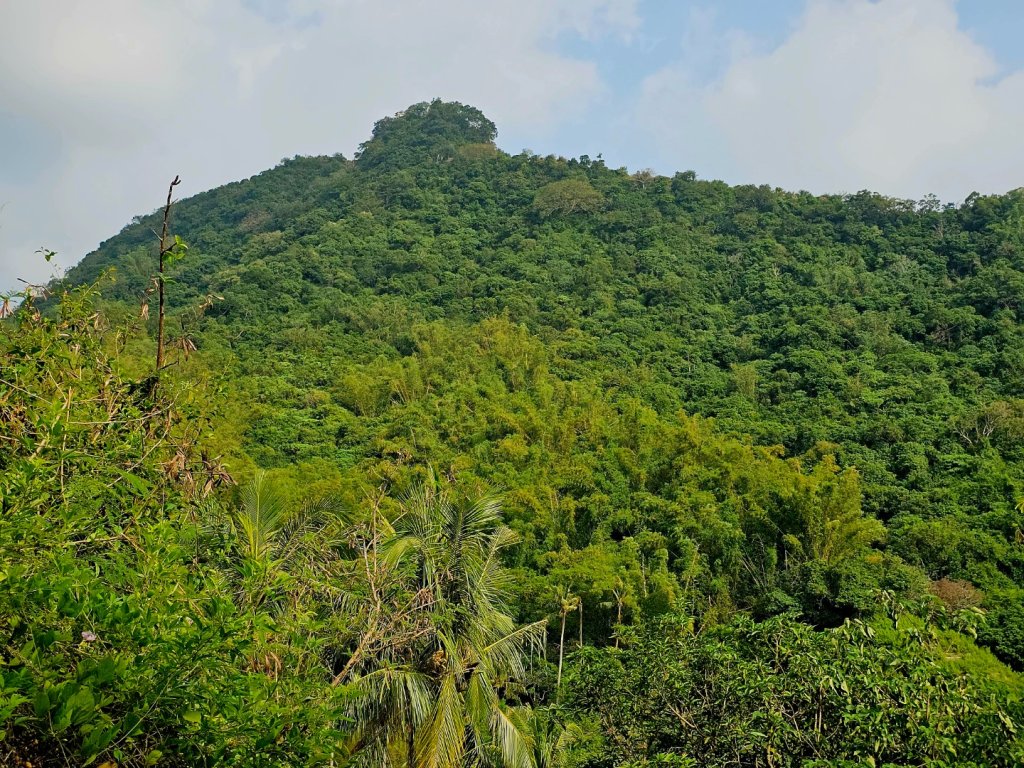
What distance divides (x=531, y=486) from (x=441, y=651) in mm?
12888

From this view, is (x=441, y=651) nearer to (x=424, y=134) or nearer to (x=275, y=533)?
(x=275, y=533)

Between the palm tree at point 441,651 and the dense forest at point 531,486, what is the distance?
36 millimetres

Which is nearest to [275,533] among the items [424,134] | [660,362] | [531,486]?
[531,486]

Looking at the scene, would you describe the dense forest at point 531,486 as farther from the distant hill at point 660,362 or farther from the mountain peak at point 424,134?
the mountain peak at point 424,134

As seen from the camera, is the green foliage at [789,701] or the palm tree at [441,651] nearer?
the green foliage at [789,701]

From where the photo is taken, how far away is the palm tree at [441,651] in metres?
6.32

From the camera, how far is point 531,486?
19.8 meters

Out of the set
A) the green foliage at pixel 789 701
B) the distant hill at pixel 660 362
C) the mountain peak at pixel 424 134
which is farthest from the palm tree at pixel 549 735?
the mountain peak at pixel 424 134

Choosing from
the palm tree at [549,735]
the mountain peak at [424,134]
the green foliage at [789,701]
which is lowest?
the palm tree at [549,735]

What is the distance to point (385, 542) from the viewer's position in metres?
6.37

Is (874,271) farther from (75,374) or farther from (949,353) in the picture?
(75,374)

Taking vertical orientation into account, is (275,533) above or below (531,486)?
above

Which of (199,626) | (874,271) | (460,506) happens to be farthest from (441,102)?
(199,626)

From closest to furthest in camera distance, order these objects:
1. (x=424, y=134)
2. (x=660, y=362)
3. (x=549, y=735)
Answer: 1. (x=549, y=735)
2. (x=660, y=362)
3. (x=424, y=134)
